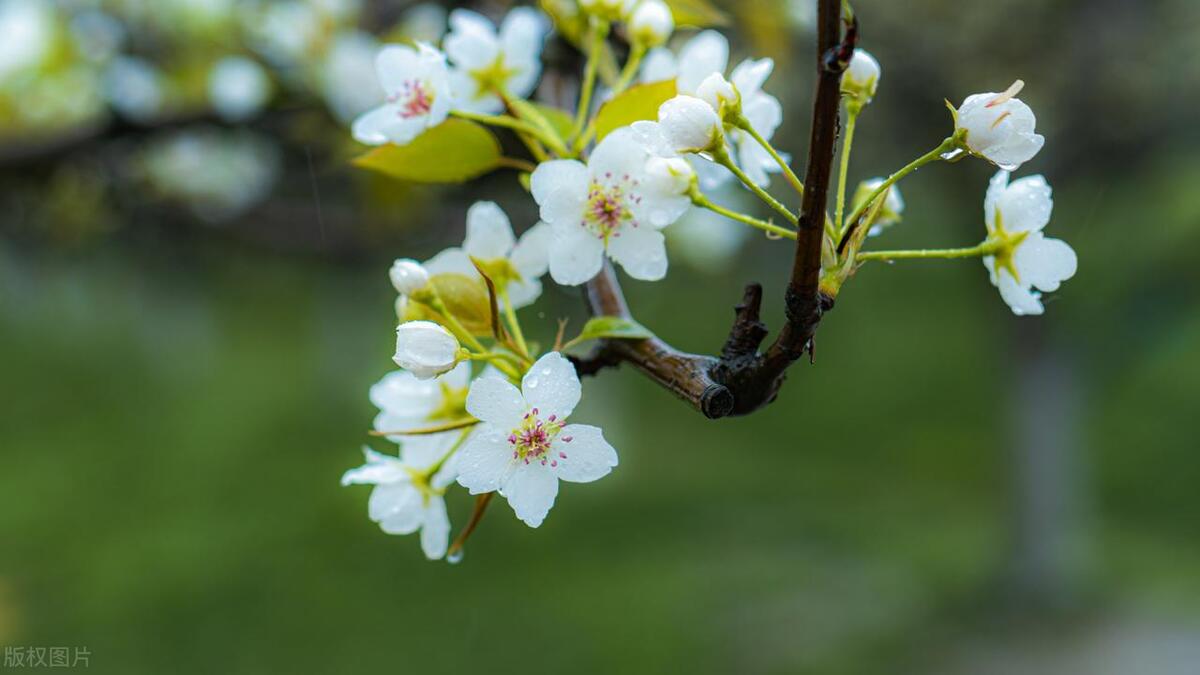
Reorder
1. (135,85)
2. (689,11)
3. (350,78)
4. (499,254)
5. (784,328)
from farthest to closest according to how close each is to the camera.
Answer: (135,85)
(350,78)
(689,11)
(499,254)
(784,328)

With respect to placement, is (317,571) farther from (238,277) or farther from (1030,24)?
(238,277)

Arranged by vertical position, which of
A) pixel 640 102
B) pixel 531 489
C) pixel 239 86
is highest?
pixel 239 86

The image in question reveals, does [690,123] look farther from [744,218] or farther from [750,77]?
[750,77]

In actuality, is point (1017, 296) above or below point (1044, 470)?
below

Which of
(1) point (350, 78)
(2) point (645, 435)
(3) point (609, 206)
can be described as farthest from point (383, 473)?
(2) point (645, 435)

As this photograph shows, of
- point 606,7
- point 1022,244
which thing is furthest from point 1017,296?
point 606,7

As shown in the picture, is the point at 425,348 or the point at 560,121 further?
the point at 560,121

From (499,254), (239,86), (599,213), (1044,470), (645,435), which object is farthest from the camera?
(645,435)
